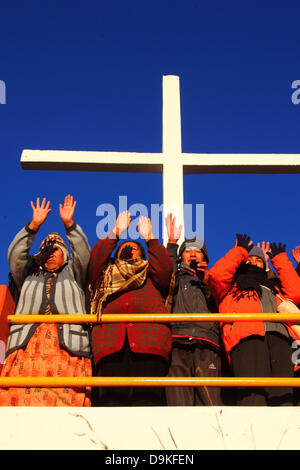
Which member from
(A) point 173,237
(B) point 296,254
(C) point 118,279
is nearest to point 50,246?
(C) point 118,279

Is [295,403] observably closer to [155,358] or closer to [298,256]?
[155,358]

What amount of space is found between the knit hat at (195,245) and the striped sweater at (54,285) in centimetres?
76

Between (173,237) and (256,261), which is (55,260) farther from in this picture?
(256,261)

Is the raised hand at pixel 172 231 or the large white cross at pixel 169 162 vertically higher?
the large white cross at pixel 169 162

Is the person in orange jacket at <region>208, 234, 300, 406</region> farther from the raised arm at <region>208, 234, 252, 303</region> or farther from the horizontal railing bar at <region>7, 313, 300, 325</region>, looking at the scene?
the horizontal railing bar at <region>7, 313, 300, 325</region>

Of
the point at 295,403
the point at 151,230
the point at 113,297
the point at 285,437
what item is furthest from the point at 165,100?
the point at 285,437

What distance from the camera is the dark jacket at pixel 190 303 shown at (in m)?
3.07

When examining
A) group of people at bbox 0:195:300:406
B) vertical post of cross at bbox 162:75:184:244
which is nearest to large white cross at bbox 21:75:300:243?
vertical post of cross at bbox 162:75:184:244

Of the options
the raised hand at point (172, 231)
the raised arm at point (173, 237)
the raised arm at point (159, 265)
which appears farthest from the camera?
the raised hand at point (172, 231)

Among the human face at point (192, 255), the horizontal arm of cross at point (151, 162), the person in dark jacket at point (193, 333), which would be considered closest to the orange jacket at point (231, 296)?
the person in dark jacket at point (193, 333)

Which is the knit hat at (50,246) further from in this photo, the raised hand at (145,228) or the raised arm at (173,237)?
the raised arm at (173,237)

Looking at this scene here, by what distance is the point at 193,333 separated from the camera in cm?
307

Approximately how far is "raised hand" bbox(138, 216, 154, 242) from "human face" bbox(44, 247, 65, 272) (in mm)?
557

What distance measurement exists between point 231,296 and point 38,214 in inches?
53.2
